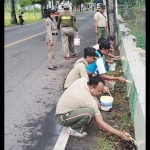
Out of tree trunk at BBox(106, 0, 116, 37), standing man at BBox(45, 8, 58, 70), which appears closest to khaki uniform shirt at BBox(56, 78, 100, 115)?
standing man at BBox(45, 8, 58, 70)

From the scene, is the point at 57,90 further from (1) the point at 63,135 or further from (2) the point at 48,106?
(1) the point at 63,135

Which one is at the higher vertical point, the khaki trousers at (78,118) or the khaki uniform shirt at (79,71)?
the khaki uniform shirt at (79,71)

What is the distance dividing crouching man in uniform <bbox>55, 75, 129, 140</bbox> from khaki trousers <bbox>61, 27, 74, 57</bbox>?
5139mm

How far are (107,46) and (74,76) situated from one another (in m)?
1.01

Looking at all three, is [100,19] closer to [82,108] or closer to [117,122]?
[117,122]

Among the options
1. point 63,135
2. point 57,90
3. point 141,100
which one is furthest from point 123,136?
point 57,90

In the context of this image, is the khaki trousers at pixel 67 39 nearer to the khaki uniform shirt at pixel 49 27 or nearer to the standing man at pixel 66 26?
the standing man at pixel 66 26

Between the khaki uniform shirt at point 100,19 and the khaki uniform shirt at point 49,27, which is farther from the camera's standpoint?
the khaki uniform shirt at point 100,19

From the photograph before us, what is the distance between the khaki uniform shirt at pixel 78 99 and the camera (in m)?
3.71

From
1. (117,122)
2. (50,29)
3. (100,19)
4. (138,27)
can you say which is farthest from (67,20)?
(138,27)

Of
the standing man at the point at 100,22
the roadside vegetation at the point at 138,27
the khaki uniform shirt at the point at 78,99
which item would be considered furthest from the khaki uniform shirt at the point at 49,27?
the roadside vegetation at the point at 138,27

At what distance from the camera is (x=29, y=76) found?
7219 mm

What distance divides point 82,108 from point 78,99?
14 cm

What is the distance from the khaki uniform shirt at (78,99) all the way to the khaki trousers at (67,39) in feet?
16.9
